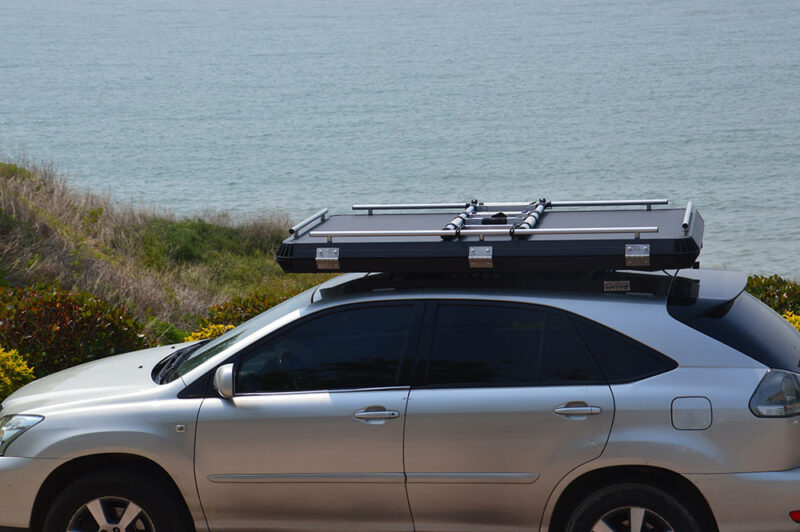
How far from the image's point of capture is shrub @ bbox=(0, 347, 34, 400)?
7.24 metres

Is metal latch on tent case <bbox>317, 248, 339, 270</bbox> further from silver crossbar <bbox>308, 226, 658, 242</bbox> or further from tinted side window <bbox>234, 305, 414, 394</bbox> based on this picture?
tinted side window <bbox>234, 305, 414, 394</bbox>

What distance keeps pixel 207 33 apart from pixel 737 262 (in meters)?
73.5

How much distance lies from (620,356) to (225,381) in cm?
191

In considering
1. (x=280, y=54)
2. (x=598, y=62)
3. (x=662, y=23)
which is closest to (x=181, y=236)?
(x=598, y=62)

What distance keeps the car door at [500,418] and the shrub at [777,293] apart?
15.2ft

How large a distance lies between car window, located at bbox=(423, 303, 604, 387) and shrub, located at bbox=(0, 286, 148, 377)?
15.4ft

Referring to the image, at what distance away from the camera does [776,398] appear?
4309 mm

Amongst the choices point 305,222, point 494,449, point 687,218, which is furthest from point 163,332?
point 687,218

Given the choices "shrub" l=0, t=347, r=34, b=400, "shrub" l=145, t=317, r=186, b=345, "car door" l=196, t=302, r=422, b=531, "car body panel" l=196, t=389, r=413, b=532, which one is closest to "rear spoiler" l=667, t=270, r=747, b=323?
"car door" l=196, t=302, r=422, b=531

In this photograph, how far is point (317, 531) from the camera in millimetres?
4785

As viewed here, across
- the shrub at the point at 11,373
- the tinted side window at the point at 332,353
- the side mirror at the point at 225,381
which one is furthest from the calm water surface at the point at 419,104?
the side mirror at the point at 225,381

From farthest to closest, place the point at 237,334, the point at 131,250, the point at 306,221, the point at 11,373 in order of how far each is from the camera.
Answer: the point at 131,250 → the point at 11,373 → the point at 306,221 → the point at 237,334

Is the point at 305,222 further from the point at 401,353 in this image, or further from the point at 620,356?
the point at 620,356

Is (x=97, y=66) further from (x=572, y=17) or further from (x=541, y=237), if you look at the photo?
(x=541, y=237)
